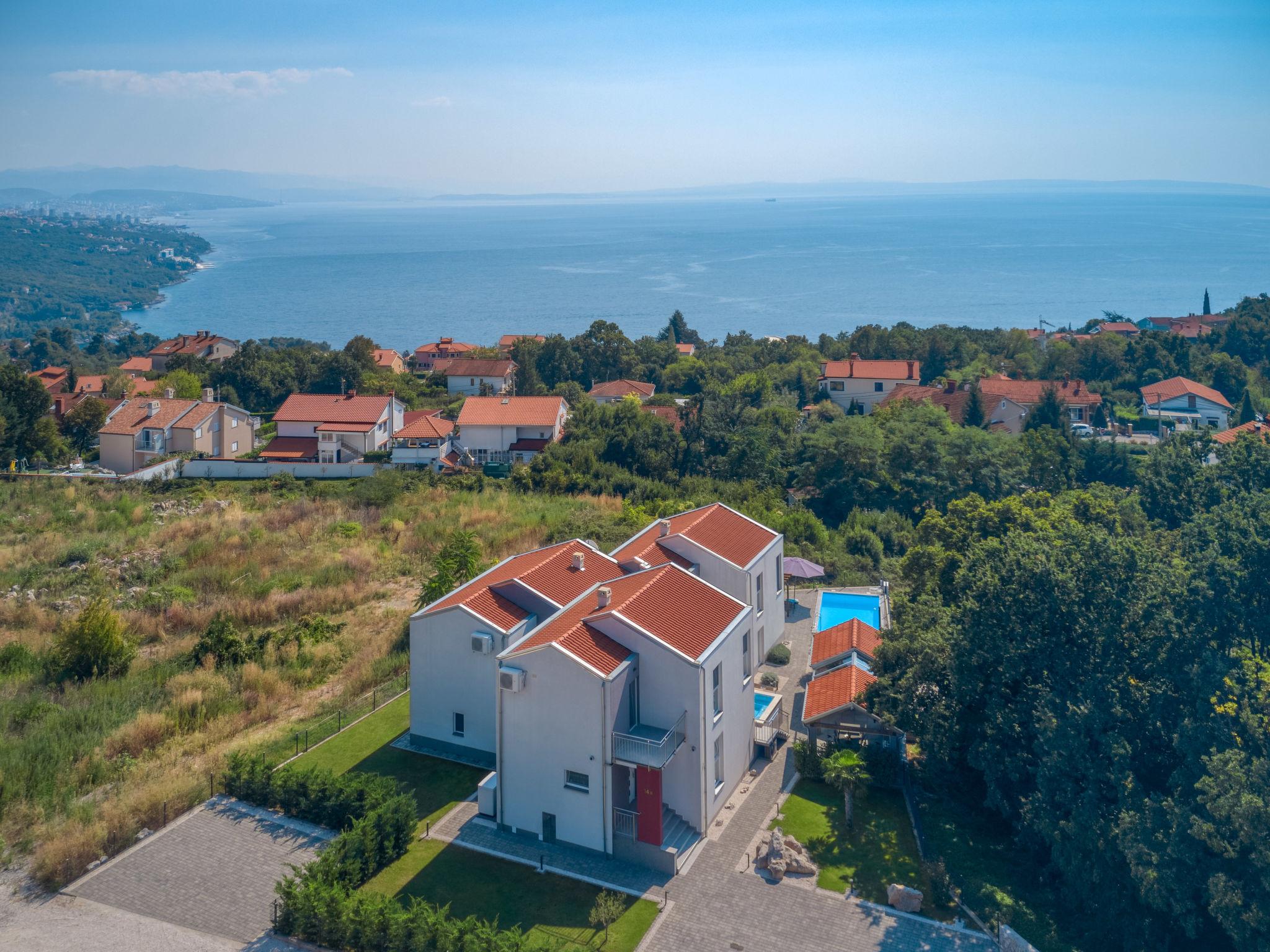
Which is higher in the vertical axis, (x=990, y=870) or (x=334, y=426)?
(x=334, y=426)

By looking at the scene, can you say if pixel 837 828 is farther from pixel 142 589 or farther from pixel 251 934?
pixel 142 589

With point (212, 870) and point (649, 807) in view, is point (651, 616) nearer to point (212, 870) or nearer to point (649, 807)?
point (649, 807)

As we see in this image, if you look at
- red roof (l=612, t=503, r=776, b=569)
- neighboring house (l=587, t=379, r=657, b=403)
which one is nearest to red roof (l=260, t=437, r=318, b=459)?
neighboring house (l=587, t=379, r=657, b=403)

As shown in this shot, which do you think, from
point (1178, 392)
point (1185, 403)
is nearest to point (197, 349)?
point (1178, 392)

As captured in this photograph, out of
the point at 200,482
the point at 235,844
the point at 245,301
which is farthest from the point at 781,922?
the point at 245,301

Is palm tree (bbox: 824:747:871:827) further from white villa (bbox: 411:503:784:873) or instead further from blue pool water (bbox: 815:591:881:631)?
blue pool water (bbox: 815:591:881:631)

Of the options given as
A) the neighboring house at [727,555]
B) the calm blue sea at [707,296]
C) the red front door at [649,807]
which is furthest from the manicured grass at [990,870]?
the calm blue sea at [707,296]

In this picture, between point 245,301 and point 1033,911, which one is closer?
point 1033,911
